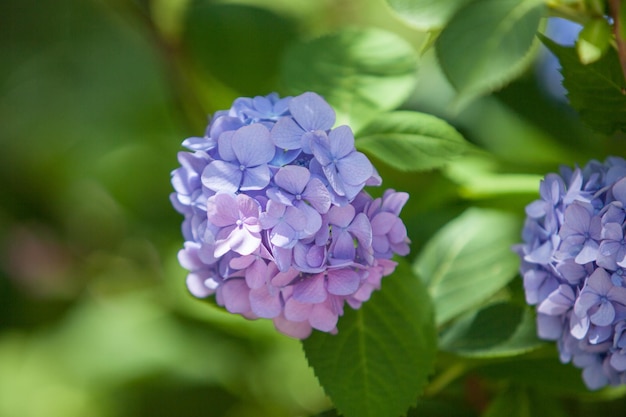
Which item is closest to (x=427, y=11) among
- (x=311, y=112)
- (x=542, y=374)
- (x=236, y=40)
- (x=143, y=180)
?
(x=311, y=112)

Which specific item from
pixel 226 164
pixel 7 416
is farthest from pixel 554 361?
pixel 7 416

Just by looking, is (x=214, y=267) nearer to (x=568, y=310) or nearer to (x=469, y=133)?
(x=568, y=310)

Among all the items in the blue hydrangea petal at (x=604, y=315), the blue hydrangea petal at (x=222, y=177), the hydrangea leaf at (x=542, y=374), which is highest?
the blue hydrangea petal at (x=222, y=177)

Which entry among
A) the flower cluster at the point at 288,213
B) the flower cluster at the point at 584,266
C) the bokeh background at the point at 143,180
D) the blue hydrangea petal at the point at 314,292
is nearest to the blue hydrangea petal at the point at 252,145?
the flower cluster at the point at 288,213

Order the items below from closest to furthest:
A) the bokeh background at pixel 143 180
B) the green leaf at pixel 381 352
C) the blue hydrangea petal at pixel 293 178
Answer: the blue hydrangea petal at pixel 293 178, the green leaf at pixel 381 352, the bokeh background at pixel 143 180

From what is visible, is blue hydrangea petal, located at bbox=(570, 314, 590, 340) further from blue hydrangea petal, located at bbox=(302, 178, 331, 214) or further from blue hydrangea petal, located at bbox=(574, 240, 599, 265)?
blue hydrangea petal, located at bbox=(302, 178, 331, 214)

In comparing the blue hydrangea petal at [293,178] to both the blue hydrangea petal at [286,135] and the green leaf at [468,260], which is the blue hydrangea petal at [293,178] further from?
the green leaf at [468,260]

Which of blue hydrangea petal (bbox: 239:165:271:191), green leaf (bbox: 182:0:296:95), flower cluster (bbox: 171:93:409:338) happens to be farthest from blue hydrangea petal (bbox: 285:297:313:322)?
green leaf (bbox: 182:0:296:95)
